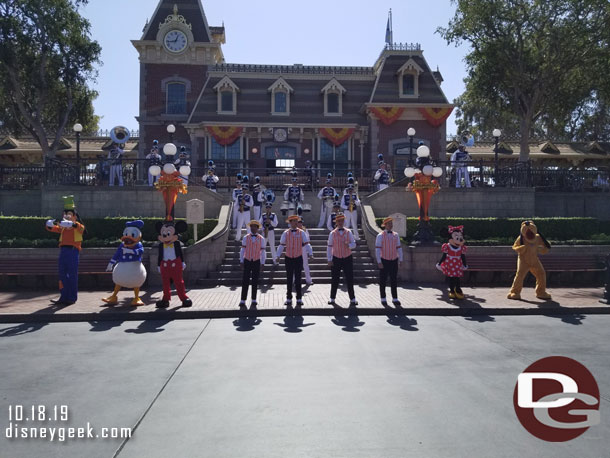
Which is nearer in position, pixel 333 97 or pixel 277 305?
pixel 277 305

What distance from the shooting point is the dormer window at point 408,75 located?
2728 cm

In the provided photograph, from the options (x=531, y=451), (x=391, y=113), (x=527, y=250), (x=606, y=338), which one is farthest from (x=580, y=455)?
(x=391, y=113)

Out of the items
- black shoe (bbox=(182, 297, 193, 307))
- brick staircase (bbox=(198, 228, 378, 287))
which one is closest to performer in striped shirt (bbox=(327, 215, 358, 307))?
black shoe (bbox=(182, 297, 193, 307))

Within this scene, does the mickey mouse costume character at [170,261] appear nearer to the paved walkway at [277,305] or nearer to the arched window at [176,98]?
the paved walkway at [277,305]

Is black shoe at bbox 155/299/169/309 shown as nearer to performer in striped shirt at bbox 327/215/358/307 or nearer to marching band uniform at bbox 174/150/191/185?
performer in striped shirt at bbox 327/215/358/307

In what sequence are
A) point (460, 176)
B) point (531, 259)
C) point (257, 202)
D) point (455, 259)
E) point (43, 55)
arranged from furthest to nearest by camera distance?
point (43, 55) < point (460, 176) < point (257, 202) < point (531, 259) < point (455, 259)

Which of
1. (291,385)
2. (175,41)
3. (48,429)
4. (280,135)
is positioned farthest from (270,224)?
(175,41)

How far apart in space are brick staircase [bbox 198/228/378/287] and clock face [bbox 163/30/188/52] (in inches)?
698

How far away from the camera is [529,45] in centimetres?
2603

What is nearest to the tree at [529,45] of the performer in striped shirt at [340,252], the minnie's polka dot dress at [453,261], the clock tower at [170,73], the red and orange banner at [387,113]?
the red and orange banner at [387,113]

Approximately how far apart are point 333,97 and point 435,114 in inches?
231

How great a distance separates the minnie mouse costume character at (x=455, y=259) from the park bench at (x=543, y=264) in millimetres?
2785

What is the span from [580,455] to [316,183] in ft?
63.6

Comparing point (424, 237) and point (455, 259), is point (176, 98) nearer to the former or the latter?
point (424, 237)
